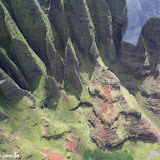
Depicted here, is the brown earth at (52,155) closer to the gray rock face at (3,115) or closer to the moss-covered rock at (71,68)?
the gray rock face at (3,115)

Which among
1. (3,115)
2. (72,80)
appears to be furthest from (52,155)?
(72,80)

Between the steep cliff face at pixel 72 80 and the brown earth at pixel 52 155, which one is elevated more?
the steep cliff face at pixel 72 80

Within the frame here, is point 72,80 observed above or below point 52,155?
above

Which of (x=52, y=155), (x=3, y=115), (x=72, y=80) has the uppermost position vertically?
(x=72, y=80)


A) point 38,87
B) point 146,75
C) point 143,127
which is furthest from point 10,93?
point 146,75

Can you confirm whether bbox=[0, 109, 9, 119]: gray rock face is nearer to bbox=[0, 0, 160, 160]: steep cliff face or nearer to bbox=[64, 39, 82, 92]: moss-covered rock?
bbox=[0, 0, 160, 160]: steep cliff face

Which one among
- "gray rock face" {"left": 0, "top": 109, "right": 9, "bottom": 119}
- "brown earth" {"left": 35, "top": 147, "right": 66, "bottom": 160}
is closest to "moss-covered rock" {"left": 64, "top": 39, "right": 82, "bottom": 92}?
"brown earth" {"left": 35, "top": 147, "right": 66, "bottom": 160}

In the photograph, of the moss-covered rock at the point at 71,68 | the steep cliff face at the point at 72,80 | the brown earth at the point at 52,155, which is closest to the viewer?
the brown earth at the point at 52,155

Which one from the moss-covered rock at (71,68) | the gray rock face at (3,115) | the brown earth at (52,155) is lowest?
the brown earth at (52,155)

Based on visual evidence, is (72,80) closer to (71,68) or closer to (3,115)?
(71,68)

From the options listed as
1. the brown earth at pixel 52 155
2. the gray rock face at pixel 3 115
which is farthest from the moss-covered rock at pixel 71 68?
the gray rock face at pixel 3 115
